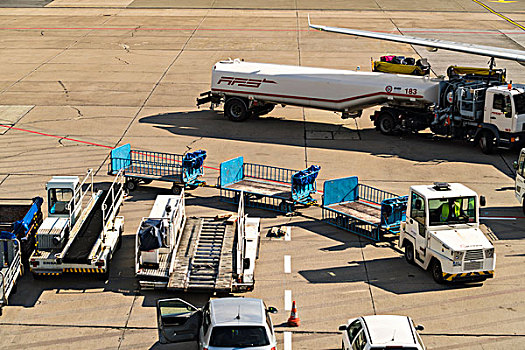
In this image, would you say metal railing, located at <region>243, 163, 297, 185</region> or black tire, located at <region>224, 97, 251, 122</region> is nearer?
metal railing, located at <region>243, 163, 297, 185</region>

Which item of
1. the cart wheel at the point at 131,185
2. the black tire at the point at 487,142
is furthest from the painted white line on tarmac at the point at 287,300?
the black tire at the point at 487,142

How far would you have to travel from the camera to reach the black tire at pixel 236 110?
3300 cm

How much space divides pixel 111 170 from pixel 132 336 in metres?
9.81

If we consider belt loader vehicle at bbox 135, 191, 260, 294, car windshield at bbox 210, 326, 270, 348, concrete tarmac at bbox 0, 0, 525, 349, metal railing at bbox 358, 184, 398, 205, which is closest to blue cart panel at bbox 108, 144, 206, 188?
concrete tarmac at bbox 0, 0, 525, 349

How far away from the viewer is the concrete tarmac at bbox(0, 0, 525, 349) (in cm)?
1711

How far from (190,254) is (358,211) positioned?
568 centimetres

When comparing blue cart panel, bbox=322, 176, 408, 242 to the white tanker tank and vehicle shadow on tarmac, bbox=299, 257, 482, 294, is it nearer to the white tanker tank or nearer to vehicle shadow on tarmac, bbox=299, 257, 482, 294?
vehicle shadow on tarmac, bbox=299, 257, 482, 294

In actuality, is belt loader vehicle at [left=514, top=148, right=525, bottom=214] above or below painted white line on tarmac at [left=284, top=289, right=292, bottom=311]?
above

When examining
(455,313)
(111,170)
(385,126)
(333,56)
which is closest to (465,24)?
(333,56)

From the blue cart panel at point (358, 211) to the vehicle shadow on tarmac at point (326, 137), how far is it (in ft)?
19.9

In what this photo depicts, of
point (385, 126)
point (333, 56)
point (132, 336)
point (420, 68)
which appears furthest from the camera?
point (333, 56)

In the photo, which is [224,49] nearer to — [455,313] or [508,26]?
[508,26]

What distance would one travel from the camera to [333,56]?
46.1m

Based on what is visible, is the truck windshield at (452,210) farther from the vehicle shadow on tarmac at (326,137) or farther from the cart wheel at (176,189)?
the cart wheel at (176,189)
